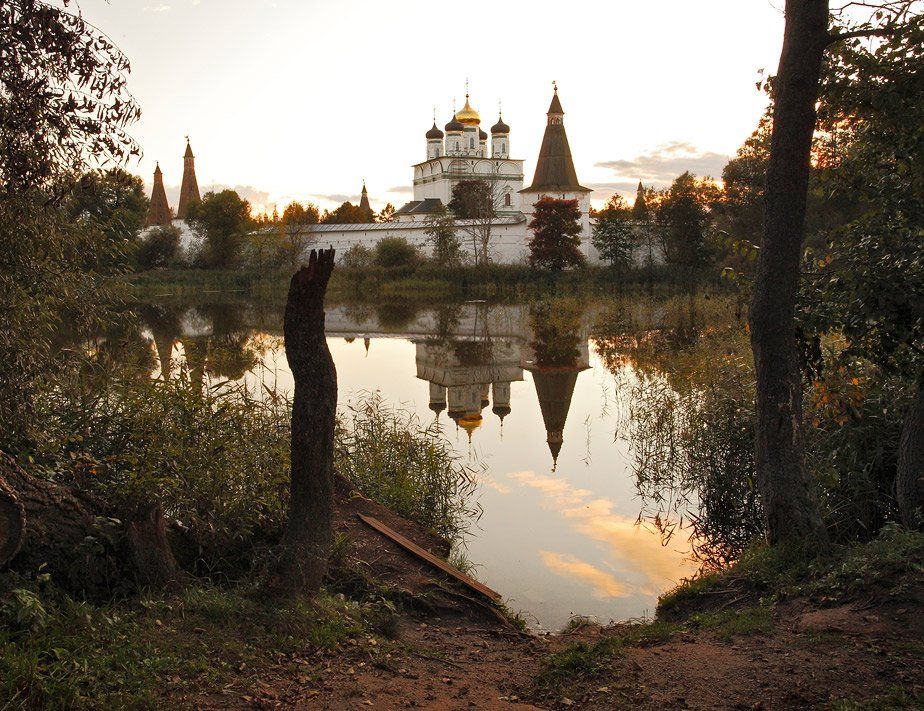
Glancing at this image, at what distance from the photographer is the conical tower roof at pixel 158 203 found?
191ft

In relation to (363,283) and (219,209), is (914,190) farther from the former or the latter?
(219,209)

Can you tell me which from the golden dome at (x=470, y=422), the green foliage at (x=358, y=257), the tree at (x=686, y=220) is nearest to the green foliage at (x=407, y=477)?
the golden dome at (x=470, y=422)

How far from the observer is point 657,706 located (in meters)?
3.20

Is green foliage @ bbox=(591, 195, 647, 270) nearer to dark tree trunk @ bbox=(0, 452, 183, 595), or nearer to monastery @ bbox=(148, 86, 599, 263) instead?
monastery @ bbox=(148, 86, 599, 263)

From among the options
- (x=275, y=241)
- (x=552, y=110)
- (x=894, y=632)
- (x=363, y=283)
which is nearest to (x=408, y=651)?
(x=894, y=632)

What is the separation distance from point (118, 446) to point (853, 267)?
14.1 feet

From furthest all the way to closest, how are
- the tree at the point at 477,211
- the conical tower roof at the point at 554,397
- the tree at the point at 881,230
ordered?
1. the tree at the point at 477,211
2. the conical tower roof at the point at 554,397
3. the tree at the point at 881,230

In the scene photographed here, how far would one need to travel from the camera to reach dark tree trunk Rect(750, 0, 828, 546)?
14.4ft

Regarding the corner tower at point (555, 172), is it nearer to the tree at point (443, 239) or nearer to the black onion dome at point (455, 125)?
the tree at point (443, 239)

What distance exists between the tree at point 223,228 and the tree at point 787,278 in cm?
4033

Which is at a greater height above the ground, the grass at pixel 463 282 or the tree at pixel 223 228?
the tree at pixel 223 228

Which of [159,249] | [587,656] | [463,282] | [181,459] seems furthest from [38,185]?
[159,249]

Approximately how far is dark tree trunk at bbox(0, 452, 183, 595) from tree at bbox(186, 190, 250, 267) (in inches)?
1586

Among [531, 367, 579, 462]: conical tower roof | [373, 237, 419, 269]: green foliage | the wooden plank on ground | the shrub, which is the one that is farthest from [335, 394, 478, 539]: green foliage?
the shrub
